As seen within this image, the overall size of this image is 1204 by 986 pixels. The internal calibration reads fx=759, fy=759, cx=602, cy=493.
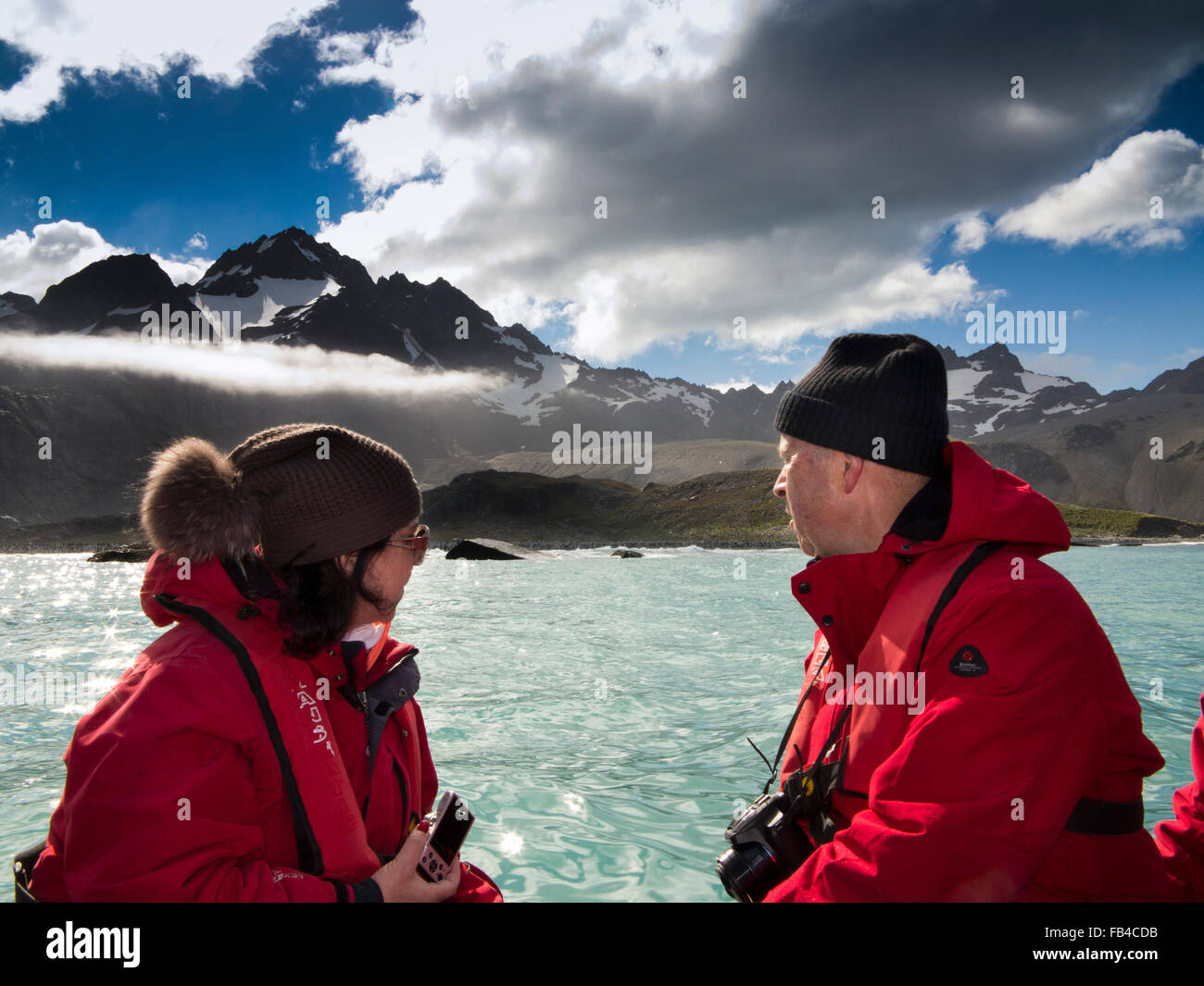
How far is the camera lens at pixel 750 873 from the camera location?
319cm

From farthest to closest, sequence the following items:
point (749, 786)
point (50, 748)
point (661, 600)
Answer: point (661, 600) < point (50, 748) < point (749, 786)

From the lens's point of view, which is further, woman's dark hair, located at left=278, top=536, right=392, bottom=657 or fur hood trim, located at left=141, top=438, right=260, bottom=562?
woman's dark hair, located at left=278, top=536, right=392, bottom=657

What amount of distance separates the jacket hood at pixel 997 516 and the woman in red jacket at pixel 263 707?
2.11 m

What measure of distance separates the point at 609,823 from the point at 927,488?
648 cm

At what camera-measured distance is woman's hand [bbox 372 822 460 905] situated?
112 inches

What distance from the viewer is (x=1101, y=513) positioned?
418 ft

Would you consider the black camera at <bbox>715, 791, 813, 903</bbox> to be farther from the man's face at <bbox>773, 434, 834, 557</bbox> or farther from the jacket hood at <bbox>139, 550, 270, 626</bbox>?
the jacket hood at <bbox>139, 550, 270, 626</bbox>

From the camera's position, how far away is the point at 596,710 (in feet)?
46.2

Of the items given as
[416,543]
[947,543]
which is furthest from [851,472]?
[416,543]

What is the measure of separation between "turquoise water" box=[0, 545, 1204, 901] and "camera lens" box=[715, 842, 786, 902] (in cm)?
396
